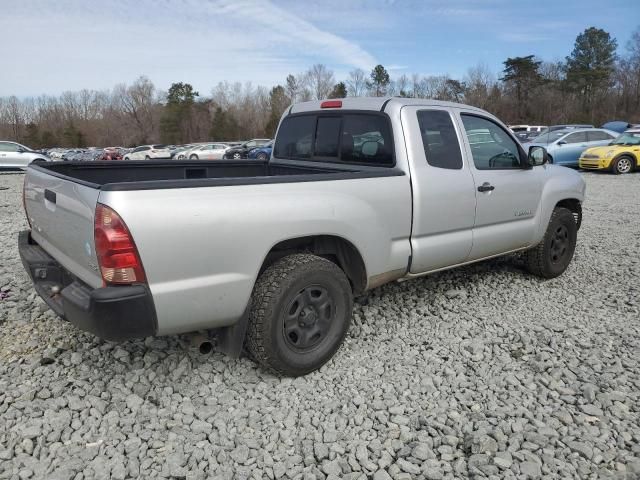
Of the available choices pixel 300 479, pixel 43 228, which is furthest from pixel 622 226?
pixel 43 228

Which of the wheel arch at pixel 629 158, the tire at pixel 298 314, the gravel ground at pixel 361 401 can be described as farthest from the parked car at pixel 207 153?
the tire at pixel 298 314

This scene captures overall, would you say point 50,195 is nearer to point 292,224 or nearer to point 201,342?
point 201,342

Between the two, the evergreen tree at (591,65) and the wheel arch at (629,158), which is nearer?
the wheel arch at (629,158)

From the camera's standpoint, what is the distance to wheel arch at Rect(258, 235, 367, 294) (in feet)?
10.5

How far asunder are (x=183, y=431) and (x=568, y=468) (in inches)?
80.2

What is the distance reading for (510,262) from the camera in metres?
5.70

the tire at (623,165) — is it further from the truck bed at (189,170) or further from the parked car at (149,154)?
the parked car at (149,154)

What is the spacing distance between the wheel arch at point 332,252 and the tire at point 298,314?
8 centimetres

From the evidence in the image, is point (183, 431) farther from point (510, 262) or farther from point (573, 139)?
point (573, 139)

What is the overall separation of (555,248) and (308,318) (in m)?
3.33

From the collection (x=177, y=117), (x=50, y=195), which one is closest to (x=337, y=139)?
(x=50, y=195)

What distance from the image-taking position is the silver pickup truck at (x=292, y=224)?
2.53m

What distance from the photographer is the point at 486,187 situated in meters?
4.24

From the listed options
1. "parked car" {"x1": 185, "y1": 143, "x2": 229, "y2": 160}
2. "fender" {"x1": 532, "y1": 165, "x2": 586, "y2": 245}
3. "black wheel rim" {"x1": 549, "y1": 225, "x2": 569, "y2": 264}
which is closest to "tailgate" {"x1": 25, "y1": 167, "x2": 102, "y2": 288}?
"fender" {"x1": 532, "y1": 165, "x2": 586, "y2": 245}
